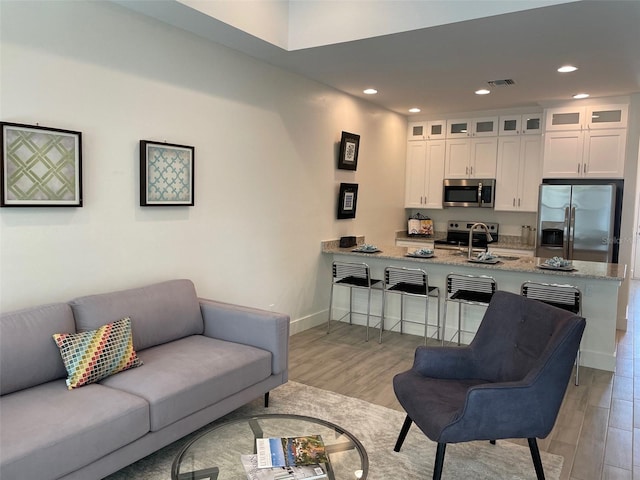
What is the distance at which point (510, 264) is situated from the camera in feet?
14.3

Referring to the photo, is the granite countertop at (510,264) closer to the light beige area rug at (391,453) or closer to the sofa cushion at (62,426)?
the light beige area rug at (391,453)

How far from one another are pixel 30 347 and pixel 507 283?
386 centimetres

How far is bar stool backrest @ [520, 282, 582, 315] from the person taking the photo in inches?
151

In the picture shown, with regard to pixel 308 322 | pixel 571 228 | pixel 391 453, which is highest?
pixel 571 228

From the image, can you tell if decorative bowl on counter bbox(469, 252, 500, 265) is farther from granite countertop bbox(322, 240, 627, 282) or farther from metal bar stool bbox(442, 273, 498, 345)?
metal bar stool bbox(442, 273, 498, 345)

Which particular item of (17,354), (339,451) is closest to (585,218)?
(339,451)

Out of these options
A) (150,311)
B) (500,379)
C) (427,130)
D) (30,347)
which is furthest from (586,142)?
(30,347)

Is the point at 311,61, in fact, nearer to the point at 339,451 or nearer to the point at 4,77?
the point at 4,77

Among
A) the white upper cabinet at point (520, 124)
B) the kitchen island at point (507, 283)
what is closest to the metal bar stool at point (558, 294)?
the kitchen island at point (507, 283)

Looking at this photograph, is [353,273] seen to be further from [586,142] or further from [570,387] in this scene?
[586,142]

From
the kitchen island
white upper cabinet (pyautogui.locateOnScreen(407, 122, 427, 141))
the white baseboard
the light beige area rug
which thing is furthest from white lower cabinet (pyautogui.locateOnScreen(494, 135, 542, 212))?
the light beige area rug

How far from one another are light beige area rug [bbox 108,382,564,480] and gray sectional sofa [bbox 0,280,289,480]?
218mm

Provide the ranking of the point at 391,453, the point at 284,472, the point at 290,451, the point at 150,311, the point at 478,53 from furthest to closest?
the point at 478,53 → the point at 150,311 → the point at 391,453 → the point at 290,451 → the point at 284,472

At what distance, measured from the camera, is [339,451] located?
1989 millimetres
